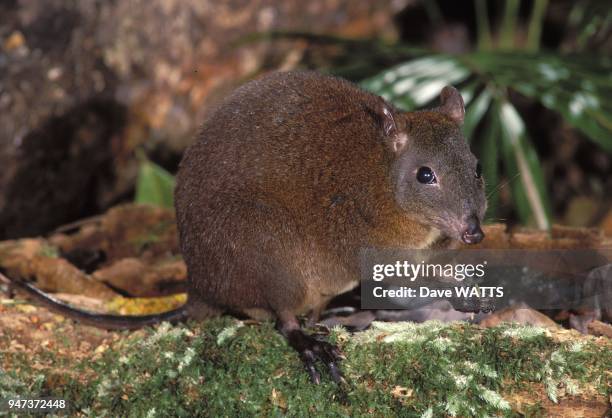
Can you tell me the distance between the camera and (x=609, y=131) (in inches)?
213

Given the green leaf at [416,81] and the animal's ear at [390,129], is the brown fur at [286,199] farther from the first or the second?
the green leaf at [416,81]

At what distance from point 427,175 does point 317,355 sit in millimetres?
1008

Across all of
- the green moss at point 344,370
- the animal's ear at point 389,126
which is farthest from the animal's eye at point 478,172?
the green moss at point 344,370

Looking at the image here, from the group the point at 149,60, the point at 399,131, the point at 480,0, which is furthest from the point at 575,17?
the point at 399,131

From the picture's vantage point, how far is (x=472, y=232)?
3.50 metres

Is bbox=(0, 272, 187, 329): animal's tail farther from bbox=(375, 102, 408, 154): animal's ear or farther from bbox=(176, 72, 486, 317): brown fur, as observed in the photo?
bbox=(375, 102, 408, 154): animal's ear

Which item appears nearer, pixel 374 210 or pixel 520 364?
pixel 520 364

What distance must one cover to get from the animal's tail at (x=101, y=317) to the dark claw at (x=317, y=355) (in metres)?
0.76

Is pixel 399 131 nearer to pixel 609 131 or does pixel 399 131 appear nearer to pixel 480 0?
pixel 609 131

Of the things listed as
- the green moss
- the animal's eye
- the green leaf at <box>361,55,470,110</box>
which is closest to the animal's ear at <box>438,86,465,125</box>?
the animal's eye

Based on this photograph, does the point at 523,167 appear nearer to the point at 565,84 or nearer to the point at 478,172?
the point at 565,84

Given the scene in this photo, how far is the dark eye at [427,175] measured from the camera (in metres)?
3.64

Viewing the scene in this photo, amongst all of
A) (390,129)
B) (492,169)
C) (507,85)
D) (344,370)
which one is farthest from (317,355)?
(507,85)

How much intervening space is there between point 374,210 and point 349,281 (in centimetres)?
38
